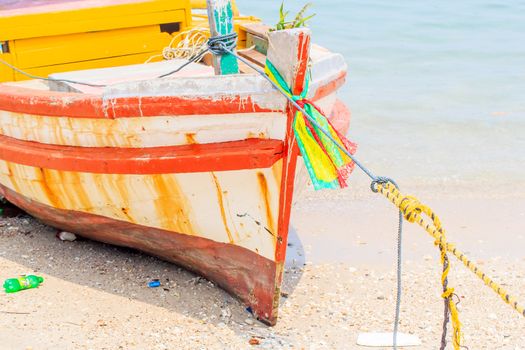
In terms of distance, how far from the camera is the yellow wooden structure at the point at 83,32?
199 inches

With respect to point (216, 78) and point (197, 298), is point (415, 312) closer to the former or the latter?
point (197, 298)

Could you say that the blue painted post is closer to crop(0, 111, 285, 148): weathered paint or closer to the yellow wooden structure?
crop(0, 111, 285, 148): weathered paint

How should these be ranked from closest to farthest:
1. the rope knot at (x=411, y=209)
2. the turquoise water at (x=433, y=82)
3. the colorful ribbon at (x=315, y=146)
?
1. the rope knot at (x=411, y=209)
2. the colorful ribbon at (x=315, y=146)
3. the turquoise water at (x=433, y=82)

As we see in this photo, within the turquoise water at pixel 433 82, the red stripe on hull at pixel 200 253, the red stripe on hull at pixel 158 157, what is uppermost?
the red stripe on hull at pixel 158 157

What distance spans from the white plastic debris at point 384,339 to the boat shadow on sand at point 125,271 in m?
0.61

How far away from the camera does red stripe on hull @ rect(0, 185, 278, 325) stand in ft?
14.1

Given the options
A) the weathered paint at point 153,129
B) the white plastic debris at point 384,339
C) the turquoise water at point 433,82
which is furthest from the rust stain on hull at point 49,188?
the turquoise water at point 433,82

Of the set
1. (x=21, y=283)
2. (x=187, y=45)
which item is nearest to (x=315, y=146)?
(x=187, y=45)

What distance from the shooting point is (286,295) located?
15.6 ft

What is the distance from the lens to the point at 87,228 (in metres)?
4.86

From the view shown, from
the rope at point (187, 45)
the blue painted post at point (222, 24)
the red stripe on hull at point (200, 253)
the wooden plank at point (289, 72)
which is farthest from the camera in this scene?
the rope at point (187, 45)

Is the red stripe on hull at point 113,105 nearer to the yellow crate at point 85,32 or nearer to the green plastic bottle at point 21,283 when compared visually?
the yellow crate at point 85,32

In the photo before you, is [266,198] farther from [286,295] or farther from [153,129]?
[286,295]

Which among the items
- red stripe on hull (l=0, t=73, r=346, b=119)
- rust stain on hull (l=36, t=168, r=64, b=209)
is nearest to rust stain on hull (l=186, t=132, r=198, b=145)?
red stripe on hull (l=0, t=73, r=346, b=119)
